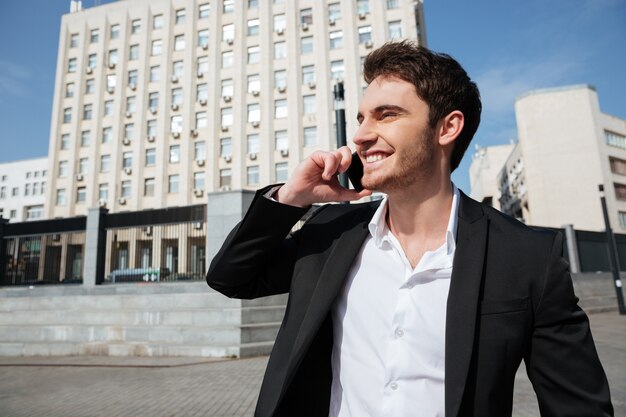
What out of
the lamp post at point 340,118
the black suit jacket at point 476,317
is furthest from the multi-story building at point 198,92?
the black suit jacket at point 476,317

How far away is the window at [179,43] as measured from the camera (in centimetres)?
3638

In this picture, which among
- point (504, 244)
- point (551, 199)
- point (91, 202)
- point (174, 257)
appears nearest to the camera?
point (504, 244)

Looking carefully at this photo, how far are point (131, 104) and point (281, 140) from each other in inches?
607

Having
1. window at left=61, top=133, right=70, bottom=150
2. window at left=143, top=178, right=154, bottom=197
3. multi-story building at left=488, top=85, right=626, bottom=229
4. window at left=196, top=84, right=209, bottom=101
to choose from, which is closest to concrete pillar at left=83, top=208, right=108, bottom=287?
window at left=143, top=178, right=154, bottom=197

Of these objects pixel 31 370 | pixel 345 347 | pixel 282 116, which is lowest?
pixel 31 370

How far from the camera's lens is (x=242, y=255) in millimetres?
1588

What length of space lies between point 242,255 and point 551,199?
4507 centimetres

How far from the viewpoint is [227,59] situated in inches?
1380

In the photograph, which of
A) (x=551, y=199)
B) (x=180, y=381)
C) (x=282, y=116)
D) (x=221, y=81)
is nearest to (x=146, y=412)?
(x=180, y=381)

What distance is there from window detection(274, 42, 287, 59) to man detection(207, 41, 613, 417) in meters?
34.9

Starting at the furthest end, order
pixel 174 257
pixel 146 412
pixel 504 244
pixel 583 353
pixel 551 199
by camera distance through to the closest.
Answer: pixel 551 199 < pixel 174 257 < pixel 146 412 < pixel 504 244 < pixel 583 353

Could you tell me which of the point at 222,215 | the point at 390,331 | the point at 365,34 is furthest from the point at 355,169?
the point at 365,34

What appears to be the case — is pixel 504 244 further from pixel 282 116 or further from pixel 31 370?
pixel 282 116

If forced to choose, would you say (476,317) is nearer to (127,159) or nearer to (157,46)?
(127,159)
